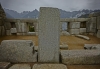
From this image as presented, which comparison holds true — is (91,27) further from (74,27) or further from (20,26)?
(20,26)

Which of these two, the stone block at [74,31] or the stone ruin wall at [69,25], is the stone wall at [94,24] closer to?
the stone ruin wall at [69,25]

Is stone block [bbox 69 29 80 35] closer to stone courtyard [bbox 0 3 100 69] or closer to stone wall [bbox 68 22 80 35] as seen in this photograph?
stone wall [bbox 68 22 80 35]

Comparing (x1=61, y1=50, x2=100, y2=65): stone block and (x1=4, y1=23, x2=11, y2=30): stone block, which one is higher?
(x1=4, y1=23, x2=11, y2=30): stone block

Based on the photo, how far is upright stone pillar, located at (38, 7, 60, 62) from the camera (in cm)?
307

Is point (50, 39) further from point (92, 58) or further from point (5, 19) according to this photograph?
point (5, 19)

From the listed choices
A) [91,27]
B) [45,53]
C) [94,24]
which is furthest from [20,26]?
[45,53]

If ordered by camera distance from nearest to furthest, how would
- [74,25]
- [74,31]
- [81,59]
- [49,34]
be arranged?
[49,34] → [81,59] → [74,25] → [74,31]

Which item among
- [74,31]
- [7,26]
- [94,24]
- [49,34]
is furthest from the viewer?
[74,31]

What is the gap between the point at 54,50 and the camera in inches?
126

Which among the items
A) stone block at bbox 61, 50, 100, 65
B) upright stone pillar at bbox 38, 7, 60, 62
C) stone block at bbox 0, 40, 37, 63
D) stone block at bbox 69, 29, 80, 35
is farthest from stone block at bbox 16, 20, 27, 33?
stone block at bbox 61, 50, 100, 65

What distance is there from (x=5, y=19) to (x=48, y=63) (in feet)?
24.0

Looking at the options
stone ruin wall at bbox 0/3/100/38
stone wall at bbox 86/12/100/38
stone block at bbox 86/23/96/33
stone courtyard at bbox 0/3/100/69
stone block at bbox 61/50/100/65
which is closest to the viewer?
stone courtyard at bbox 0/3/100/69

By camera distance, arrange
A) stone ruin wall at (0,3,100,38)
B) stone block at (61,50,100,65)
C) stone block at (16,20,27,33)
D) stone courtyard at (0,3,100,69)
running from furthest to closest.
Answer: stone block at (16,20,27,33) → stone ruin wall at (0,3,100,38) → stone block at (61,50,100,65) → stone courtyard at (0,3,100,69)

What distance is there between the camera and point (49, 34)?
123 inches
